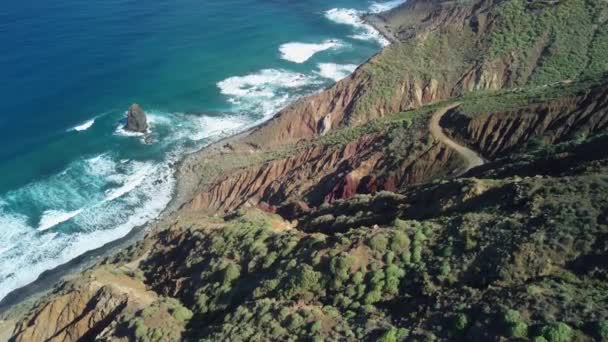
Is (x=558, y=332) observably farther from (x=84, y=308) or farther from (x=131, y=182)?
(x=131, y=182)

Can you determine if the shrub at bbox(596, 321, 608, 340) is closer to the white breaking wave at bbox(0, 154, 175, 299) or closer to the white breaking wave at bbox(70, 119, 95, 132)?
the white breaking wave at bbox(0, 154, 175, 299)

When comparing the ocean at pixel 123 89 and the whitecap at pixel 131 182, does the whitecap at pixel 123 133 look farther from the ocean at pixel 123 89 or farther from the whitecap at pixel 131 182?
the whitecap at pixel 131 182

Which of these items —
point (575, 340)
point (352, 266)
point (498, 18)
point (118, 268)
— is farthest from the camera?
point (498, 18)

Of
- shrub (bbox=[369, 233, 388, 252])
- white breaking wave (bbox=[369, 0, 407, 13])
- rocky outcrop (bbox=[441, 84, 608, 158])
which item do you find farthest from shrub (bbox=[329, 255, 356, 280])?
white breaking wave (bbox=[369, 0, 407, 13])

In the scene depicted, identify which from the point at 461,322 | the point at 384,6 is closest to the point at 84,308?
the point at 461,322

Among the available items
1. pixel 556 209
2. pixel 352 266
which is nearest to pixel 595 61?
pixel 556 209

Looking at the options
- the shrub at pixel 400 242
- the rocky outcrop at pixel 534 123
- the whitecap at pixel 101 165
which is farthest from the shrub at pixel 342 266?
the whitecap at pixel 101 165

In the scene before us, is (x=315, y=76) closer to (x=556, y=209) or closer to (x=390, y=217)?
(x=390, y=217)
